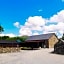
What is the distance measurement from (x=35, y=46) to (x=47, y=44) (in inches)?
344

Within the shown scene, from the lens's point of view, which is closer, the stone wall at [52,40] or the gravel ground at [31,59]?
the gravel ground at [31,59]

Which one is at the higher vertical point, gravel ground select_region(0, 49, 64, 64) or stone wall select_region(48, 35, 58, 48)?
stone wall select_region(48, 35, 58, 48)

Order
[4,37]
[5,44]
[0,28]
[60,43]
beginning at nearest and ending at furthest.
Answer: [60,43]
[5,44]
[4,37]
[0,28]

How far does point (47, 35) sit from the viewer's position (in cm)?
8412

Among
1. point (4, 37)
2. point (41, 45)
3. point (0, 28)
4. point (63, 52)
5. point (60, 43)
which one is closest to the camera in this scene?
point (63, 52)

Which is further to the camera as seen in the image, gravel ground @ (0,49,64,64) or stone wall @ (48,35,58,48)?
stone wall @ (48,35,58,48)

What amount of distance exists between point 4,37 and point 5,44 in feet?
71.4

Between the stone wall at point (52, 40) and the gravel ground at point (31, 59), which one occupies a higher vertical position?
the stone wall at point (52, 40)

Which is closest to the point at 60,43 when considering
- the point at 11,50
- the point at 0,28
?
the point at 11,50

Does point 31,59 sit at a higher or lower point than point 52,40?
lower

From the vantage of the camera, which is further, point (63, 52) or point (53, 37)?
point (53, 37)

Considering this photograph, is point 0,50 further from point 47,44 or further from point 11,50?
point 47,44

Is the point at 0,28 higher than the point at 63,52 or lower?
higher

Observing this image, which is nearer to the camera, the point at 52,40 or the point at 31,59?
the point at 31,59
